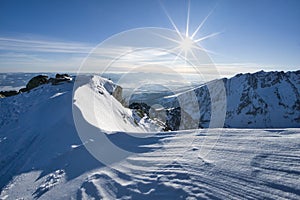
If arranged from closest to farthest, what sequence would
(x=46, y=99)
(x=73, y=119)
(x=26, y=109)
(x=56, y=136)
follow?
1. (x=56, y=136)
2. (x=73, y=119)
3. (x=26, y=109)
4. (x=46, y=99)

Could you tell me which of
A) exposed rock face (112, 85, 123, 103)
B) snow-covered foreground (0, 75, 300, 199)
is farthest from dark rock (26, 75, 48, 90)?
snow-covered foreground (0, 75, 300, 199)

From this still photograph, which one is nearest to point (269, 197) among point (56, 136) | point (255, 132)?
point (255, 132)

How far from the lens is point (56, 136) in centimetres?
1041

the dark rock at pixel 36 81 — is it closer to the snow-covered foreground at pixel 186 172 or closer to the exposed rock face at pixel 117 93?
the exposed rock face at pixel 117 93

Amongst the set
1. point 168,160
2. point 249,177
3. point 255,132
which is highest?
point 255,132

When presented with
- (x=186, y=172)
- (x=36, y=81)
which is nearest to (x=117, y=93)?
(x=36, y=81)

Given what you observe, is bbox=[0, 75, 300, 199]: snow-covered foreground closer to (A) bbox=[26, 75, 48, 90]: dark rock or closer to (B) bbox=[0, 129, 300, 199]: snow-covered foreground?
(B) bbox=[0, 129, 300, 199]: snow-covered foreground

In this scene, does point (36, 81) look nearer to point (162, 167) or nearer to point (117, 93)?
point (117, 93)

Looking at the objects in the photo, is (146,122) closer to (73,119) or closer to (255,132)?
(73,119)

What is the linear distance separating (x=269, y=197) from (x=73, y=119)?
1089 cm

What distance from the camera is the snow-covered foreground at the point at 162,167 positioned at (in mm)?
4305

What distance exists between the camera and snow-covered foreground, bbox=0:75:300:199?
4.30 m

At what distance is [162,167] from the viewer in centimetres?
571

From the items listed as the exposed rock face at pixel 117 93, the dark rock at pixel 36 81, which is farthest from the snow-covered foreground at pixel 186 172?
the dark rock at pixel 36 81
